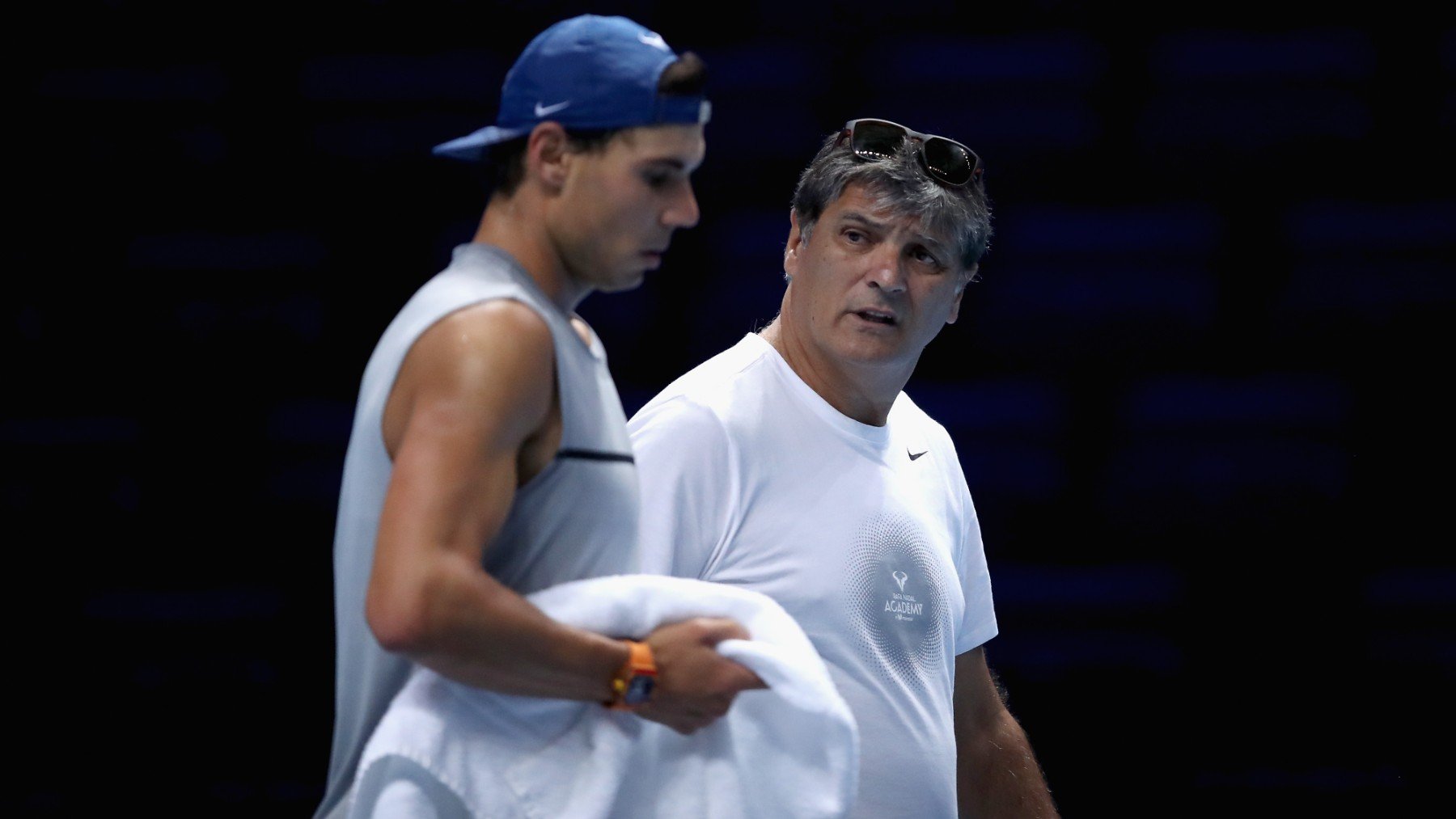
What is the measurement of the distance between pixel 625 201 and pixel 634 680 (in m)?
0.43

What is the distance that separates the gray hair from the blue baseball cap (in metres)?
0.78

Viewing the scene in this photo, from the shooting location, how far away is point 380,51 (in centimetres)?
337

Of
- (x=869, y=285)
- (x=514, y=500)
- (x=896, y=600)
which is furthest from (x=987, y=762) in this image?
(x=514, y=500)

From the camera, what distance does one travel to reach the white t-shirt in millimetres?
1864

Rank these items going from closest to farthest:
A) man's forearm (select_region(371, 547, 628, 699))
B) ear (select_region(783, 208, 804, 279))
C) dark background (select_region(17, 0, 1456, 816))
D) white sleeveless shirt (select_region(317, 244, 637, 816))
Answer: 1. man's forearm (select_region(371, 547, 628, 699))
2. white sleeveless shirt (select_region(317, 244, 637, 816))
3. ear (select_region(783, 208, 804, 279))
4. dark background (select_region(17, 0, 1456, 816))

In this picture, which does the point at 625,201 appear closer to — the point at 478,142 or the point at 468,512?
the point at 478,142

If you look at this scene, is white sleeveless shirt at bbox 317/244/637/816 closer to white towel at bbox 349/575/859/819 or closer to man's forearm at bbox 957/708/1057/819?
white towel at bbox 349/575/859/819

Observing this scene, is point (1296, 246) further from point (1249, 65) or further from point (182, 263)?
point (182, 263)

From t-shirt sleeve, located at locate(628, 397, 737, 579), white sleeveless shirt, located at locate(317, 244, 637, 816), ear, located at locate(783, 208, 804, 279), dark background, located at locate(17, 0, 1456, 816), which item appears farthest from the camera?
dark background, located at locate(17, 0, 1456, 816)

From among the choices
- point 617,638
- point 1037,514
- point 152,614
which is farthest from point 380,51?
point 617,638

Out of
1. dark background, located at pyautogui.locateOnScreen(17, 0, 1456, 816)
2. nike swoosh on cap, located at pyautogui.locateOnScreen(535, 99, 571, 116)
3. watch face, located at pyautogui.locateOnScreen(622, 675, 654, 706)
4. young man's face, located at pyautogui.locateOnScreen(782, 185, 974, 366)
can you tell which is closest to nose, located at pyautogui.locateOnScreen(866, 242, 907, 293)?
young man's face, located at pyautogui.locateOnScreen(782, 185, 974, 366)

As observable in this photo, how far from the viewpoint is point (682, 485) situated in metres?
1.85

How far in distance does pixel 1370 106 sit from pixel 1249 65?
288 mm

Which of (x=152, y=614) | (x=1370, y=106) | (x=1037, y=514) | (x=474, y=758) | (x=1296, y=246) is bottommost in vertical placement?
(x=152, y=614)
